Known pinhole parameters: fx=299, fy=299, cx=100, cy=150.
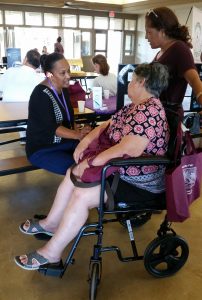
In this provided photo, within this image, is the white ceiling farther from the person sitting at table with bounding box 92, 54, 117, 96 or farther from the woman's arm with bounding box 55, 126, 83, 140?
the woman's arm with bounding box 55, 126, 83, 140

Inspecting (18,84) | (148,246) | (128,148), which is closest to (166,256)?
(148,246)

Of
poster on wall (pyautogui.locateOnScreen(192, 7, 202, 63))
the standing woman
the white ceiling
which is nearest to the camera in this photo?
the standing woman

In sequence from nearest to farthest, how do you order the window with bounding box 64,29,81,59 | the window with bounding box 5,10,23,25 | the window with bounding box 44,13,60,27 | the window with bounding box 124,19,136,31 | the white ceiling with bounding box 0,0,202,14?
the white ceiling with bounding box 0,0,202,14 → the window with bounding box 5,10,23,25 → the window with bounding box 44,13,60,27 → the window with bounding box 64,29,81,59 → the window with bounding box 124,19,136,31

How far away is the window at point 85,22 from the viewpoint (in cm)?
1146

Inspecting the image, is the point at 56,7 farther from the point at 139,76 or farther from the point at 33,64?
the point at 139,76

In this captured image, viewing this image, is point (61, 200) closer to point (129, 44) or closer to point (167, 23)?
point (167, 23)

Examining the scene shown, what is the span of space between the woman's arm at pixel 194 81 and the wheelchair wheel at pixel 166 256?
76cm

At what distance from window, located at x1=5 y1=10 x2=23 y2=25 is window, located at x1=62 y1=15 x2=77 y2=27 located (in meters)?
1.60

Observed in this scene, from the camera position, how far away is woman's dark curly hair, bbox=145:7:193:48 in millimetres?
1755

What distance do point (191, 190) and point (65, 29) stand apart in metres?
11.1

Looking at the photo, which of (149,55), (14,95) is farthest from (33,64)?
(149,55)

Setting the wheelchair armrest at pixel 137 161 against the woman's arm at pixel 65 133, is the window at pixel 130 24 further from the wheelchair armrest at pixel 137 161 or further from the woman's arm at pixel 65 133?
the wheelchair armrest at pixel 137 161


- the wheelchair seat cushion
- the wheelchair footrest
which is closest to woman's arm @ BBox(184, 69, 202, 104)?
the wheelchair seat cushion

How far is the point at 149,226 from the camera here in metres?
2.13
